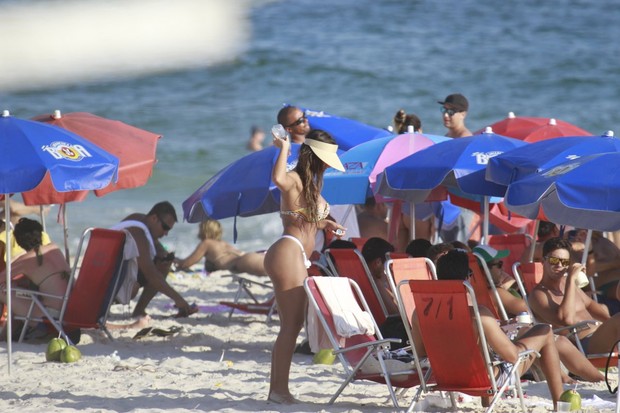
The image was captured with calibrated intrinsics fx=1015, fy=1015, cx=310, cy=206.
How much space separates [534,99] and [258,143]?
8501mm

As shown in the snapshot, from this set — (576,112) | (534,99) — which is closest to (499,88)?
(534,99)

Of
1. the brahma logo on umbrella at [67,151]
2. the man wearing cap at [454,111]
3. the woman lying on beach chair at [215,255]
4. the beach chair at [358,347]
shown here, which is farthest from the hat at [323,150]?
the woman lying on beach chair at [215,255]

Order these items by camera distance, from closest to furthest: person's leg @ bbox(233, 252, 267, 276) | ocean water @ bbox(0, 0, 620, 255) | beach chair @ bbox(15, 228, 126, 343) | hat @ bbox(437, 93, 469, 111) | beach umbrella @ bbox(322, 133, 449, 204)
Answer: beach chair @ bbox(15, 228, 126, 343)
beach umbrella @ bbox(322, 133, 449, 204)
hat @ bbox(437, 93, 469, 111)
person's leg @ bbox(233, 252, 267, 276)
ocean water @ bbox(0, 0, 620, 255)

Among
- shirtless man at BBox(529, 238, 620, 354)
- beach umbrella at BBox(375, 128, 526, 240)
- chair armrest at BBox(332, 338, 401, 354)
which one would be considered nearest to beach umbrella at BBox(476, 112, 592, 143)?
beach umbrella at BBox(375, 128, 526, 240)

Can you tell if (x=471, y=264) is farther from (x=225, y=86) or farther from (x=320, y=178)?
(x=225, y=86)

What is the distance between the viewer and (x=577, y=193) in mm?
4863

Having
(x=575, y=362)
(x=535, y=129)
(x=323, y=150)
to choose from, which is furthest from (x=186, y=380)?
(x=535, y=129)

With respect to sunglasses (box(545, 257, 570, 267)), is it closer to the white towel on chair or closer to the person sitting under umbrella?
the white towel on chair

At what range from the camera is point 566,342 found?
16.6ft

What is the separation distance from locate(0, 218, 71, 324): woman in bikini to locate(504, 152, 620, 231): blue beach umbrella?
10.4ft

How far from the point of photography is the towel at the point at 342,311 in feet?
15.4

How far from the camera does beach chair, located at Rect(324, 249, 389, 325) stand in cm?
562

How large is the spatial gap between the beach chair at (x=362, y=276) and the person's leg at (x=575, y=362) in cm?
102

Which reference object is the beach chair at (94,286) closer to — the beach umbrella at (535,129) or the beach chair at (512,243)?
the beach chair at (512,243)
